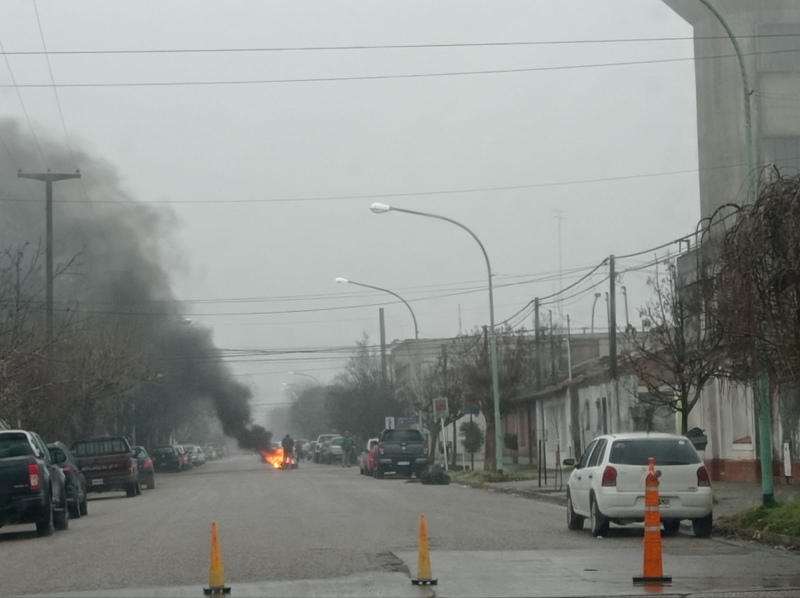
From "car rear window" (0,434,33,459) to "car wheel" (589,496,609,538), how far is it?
9.21 meters

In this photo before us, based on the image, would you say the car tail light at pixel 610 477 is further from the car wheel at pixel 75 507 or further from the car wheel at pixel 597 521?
the car wheel at pixel 75 507

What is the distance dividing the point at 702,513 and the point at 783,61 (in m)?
40.9

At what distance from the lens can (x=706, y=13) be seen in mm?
53594

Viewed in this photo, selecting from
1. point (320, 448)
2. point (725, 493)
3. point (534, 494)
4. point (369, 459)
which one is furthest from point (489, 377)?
point (320, 448)

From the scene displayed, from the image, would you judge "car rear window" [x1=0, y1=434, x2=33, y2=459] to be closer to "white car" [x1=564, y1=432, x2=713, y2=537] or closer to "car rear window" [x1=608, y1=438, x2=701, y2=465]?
"white car" [x1=564, y1=432, x2=713, y2=537]

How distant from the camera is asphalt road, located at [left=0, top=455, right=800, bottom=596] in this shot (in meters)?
12.2

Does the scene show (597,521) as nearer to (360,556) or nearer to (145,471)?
(360,556)

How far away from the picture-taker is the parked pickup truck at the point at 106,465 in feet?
119

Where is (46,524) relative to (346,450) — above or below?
below

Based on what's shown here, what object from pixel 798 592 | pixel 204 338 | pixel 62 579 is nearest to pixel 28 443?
pixel 62 579

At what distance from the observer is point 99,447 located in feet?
123

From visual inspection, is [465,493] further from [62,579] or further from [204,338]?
[204,338]

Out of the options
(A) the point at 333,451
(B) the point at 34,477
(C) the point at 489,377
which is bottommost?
(A) the point at 333,451

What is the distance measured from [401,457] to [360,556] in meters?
32.0
